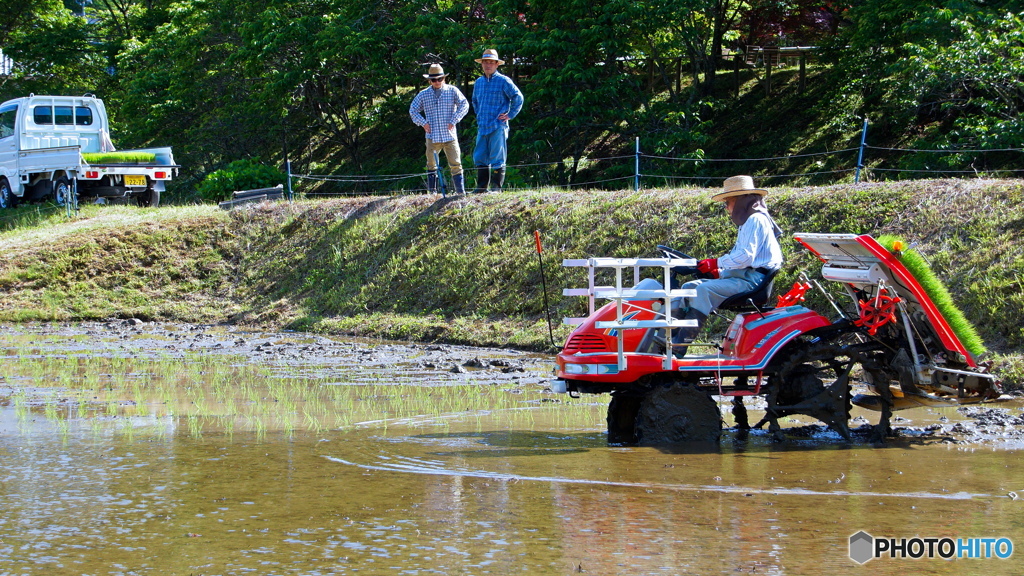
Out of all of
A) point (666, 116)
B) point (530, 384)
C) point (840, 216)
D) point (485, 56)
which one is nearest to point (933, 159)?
point (666, 116)

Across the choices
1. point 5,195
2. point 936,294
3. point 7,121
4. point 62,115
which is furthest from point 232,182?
point 936,294

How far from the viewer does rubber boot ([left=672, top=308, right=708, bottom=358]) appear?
8.17m

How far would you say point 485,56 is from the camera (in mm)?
16453

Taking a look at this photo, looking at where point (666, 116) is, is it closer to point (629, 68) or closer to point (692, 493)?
point (629, 68)

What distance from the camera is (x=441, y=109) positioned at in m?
17.7

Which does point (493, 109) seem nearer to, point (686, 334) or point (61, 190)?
point (686, 334)

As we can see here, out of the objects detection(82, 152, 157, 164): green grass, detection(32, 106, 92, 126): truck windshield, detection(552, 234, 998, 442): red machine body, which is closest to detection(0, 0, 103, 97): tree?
detection(32, 106, 92, 126): truck windshield

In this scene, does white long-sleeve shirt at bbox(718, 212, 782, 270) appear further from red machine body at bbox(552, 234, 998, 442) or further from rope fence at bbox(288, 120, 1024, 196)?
rope fence at bbox(288, 120, 1024, 196)

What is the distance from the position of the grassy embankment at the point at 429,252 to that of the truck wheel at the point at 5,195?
2367 mm

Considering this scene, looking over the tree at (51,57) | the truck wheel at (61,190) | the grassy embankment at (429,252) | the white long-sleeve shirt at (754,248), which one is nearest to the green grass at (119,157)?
the truck wheel at (61,190)

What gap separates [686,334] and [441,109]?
10.3m

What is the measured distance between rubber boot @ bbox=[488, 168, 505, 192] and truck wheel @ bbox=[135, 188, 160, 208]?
9237mm

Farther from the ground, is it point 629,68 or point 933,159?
point 629,68

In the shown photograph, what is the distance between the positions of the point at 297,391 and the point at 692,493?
5.33 m
